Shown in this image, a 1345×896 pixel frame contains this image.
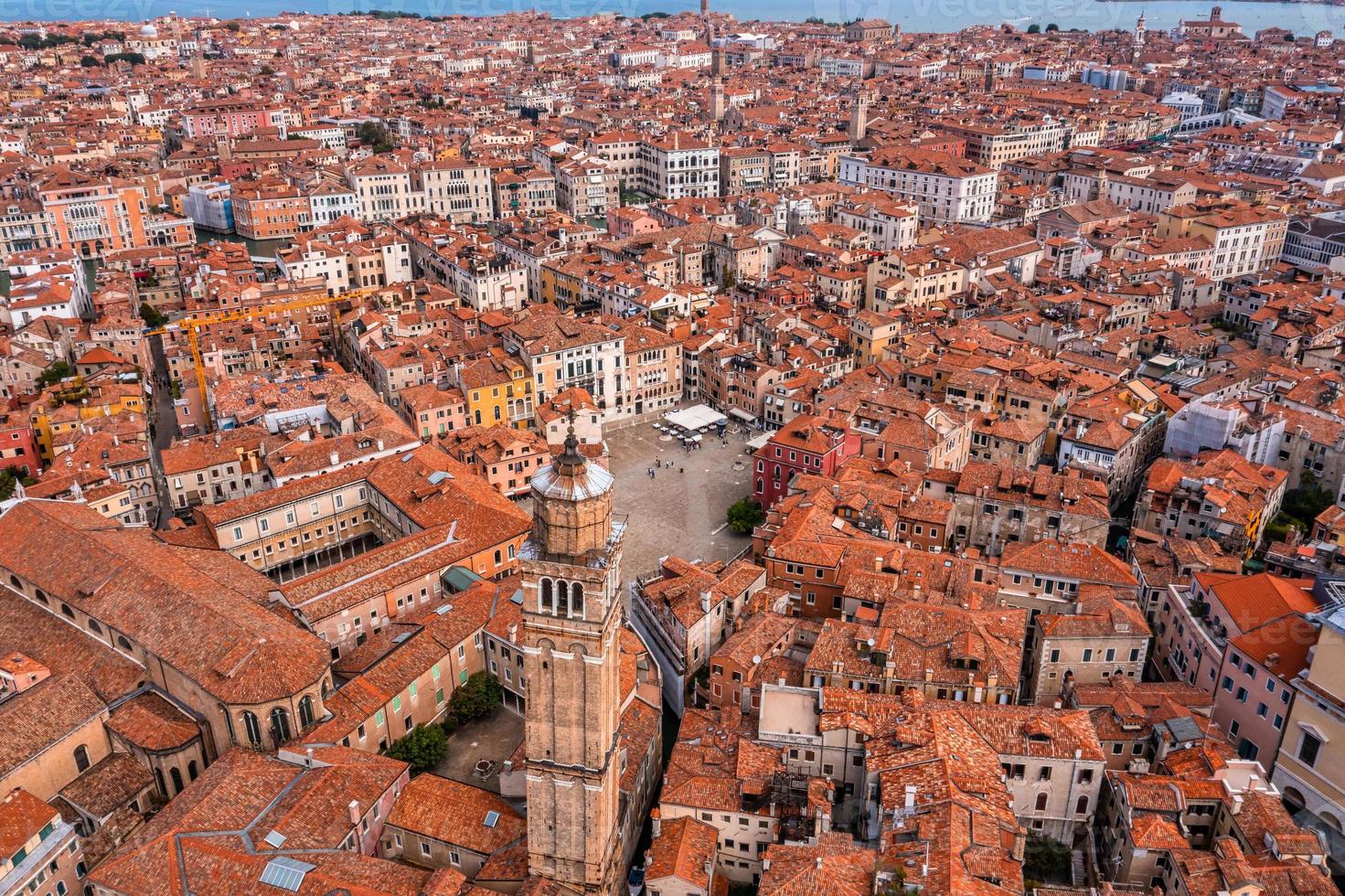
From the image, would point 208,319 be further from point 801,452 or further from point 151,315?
point 801,452

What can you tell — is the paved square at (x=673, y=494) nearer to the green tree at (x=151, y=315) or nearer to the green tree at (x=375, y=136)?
the green tree at (x=151, y=315)

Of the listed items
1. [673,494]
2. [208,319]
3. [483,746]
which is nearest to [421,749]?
[483,746]

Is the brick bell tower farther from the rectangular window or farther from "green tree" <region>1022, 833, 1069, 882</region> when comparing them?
the rectangular window

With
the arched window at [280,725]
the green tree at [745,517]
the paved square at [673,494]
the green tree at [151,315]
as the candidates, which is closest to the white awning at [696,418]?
the paved square at [673,494]

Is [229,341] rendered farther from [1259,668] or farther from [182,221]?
[1259,668]

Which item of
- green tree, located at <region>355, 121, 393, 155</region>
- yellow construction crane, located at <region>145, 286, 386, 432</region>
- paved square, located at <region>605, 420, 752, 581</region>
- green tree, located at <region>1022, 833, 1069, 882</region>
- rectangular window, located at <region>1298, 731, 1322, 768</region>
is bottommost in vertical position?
green tree, located at <region>1022, 833, 1069, 882</region>

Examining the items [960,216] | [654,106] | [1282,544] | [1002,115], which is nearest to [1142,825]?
[1282,544]

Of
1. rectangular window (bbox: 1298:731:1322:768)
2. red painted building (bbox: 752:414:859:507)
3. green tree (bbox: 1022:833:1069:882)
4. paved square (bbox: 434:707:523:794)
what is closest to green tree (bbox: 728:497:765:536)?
red painted building (bbox: 752:414:859:507)
